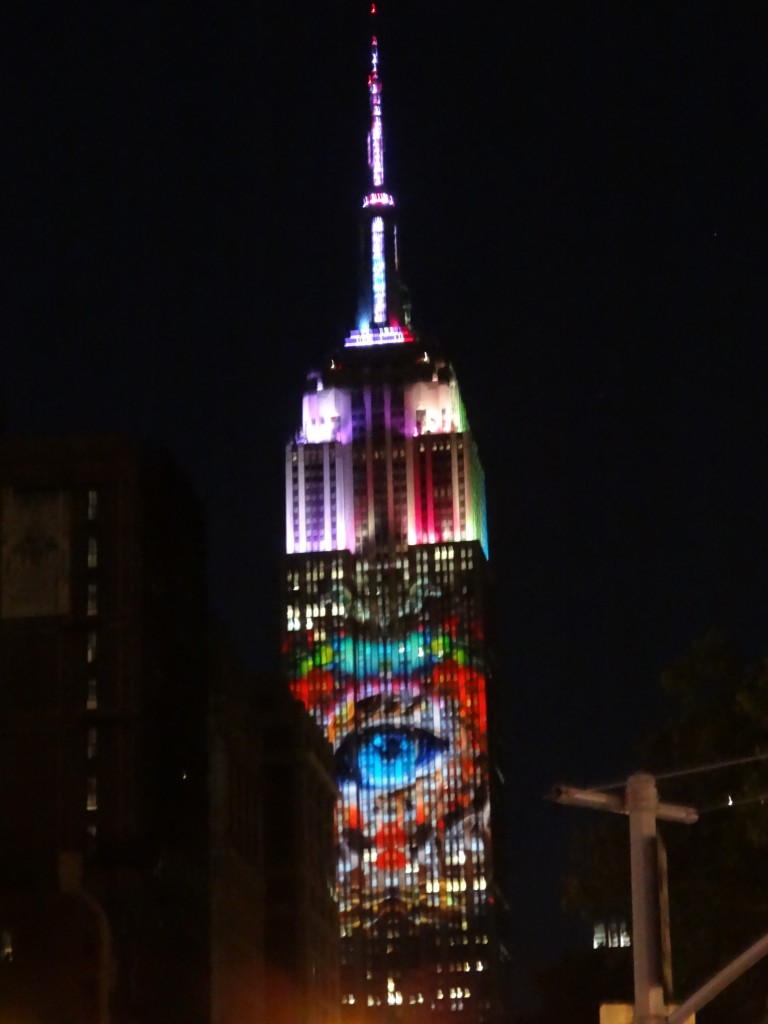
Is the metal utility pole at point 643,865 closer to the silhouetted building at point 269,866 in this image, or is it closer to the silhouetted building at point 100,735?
the silhouetted building at point 100,735

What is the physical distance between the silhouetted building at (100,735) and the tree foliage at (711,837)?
65.0m

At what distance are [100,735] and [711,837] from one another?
77758 mm

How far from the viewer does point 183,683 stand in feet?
478

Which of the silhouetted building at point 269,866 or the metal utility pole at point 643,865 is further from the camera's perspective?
the silhouetted building at point 269,866

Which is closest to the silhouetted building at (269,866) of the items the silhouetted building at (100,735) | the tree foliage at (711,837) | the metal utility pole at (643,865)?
the silhouetted building at (100,735)

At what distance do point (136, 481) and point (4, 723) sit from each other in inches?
738

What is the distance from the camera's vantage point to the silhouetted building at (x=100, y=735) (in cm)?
12838

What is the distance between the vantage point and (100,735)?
451 feet

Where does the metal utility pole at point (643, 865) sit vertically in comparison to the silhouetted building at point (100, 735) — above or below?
below

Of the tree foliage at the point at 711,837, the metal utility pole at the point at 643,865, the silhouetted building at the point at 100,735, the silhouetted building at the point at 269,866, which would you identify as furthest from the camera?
the silhouetted building at the point at 269,866

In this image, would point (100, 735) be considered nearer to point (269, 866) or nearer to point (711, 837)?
point (269, 866)

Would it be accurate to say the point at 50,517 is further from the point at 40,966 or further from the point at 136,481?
the point at 40,966

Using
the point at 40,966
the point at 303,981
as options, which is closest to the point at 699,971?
the point at 40,966

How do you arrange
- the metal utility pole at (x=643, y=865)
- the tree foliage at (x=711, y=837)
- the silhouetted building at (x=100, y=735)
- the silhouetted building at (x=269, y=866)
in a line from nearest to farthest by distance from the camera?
the metal utility pole at (x=643, y=865), the tree foliage at (x=711, y=837), the silhouetted building at (x=100, y=735), the silhouetted building at (x=269, y=866)
